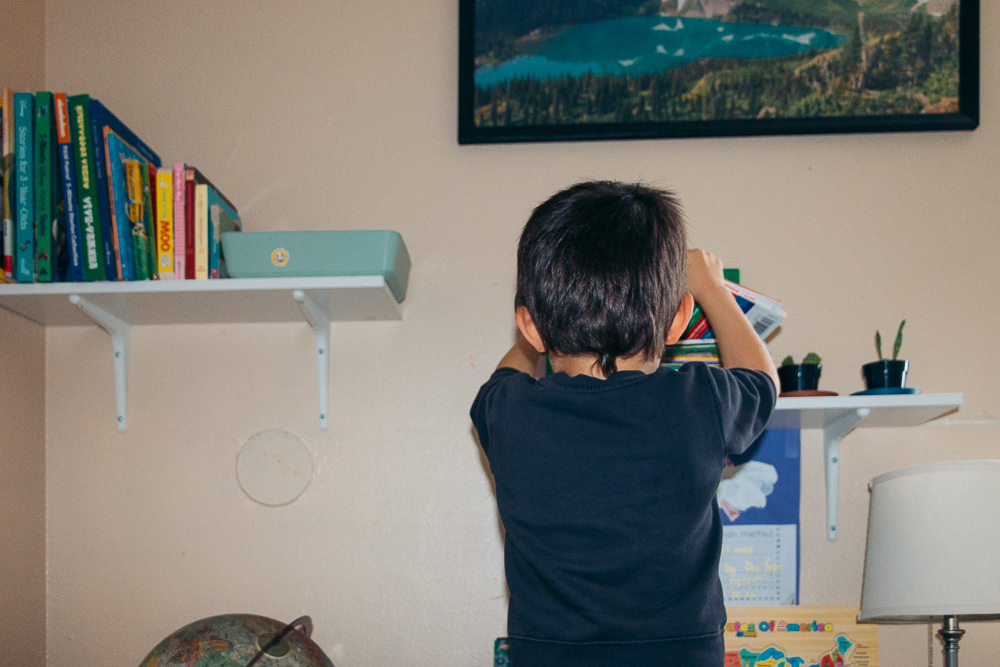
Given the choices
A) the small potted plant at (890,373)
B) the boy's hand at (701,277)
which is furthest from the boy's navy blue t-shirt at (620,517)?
the small potted plant at (890,373)

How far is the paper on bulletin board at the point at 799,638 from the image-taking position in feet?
5.17

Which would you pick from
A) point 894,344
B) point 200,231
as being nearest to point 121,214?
point 200,231

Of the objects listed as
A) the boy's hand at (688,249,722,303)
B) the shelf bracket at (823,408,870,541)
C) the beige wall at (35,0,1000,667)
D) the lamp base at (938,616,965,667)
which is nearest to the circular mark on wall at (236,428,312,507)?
the beige wall at (35,0,1000,667)

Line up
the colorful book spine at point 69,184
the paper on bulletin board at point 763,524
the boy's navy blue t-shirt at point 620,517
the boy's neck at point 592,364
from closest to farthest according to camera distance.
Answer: the boy's navy blue t-shirt at point 620,517 < the boy's neck at point 592,364 < the colorful book spine at point 69,184 < the paper on bulletin board at point 763,524

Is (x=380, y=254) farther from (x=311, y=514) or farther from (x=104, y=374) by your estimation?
(x=104, y=374)

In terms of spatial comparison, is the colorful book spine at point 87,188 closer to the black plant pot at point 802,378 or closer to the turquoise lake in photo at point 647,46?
the turquoise lake in photo at point 647,46

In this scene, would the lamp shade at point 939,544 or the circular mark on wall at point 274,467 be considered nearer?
the lamp shade at point 939,544

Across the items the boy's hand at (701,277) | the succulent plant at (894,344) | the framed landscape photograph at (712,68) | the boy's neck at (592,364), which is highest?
the framed landscape photograph at (712,68)

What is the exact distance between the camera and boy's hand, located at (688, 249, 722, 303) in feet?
4.44

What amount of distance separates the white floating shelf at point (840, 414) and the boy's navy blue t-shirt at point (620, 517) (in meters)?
0.43

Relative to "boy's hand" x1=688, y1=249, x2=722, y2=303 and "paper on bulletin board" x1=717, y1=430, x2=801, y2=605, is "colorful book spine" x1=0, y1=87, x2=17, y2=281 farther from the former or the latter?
"paper on bulletin board" x1=717, y1=430, x2=801, y2=605

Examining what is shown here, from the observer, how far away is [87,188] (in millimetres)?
1523

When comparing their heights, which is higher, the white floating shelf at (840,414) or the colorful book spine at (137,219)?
the colorful book spine at (137,219)

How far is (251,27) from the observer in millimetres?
1874
